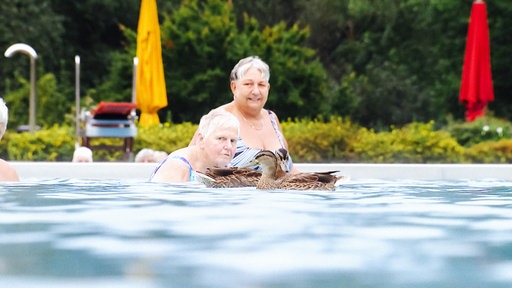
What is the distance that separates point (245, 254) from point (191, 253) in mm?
197

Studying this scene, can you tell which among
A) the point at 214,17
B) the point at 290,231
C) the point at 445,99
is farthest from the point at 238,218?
the point at 445,99

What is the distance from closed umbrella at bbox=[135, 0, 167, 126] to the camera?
16.6 meters

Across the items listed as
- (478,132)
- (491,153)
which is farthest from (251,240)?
(478,132)

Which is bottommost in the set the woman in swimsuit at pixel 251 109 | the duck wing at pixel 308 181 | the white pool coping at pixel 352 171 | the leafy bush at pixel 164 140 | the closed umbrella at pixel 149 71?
the white pool coping at pixel 352 171

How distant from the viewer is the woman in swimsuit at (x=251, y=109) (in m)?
7.14

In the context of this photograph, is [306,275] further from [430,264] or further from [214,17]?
[214,17]

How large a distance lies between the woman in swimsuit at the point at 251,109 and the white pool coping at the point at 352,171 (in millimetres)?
2132

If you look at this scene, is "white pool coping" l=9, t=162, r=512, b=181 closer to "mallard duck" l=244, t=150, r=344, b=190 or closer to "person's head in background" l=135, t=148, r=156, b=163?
"person's head in background" l=135, t=148, r=156, b=163

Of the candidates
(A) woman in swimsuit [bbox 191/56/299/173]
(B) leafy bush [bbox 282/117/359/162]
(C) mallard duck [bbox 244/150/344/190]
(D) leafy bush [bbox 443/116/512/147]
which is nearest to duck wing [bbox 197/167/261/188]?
(C) mallard duck [bbox 244/150/344/190]

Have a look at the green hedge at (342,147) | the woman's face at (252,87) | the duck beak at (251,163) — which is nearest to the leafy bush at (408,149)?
the green hedge at (342,147)

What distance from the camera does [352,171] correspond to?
31.1 feet

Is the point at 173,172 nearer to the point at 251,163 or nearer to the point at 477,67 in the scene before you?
the point at 251,163

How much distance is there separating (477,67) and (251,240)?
51.4ft

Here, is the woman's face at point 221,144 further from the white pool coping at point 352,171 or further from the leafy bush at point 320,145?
the leafy bush at point 320,145
